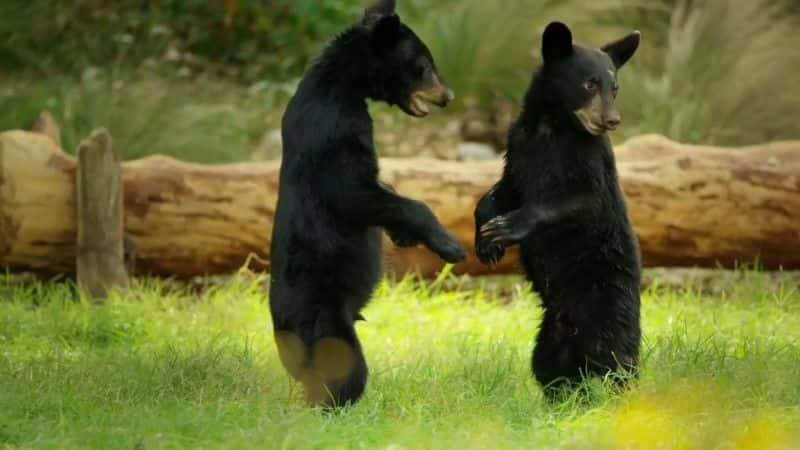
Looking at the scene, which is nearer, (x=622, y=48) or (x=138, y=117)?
(x=622, y=48)

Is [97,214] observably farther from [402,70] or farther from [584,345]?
[584,345]

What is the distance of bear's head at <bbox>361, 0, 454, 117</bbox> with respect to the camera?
219 inches

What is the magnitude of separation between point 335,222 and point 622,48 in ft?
4.43

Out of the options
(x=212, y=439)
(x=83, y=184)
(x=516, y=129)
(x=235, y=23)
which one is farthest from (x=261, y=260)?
(x=235, y=23)

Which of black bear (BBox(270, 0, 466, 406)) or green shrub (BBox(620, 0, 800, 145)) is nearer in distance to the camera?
black bear (BBox(270, 0, 466, 406))

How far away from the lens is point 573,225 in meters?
5.59

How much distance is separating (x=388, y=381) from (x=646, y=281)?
3662 millimetres

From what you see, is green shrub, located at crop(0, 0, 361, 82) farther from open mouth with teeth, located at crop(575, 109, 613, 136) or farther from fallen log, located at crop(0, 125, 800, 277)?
open mouth with teeth, located at crop(575, 109, 613, 136)

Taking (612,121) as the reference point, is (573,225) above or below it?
below

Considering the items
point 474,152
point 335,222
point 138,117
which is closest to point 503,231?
point 335,222

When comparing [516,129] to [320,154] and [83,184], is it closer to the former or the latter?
[320,154]

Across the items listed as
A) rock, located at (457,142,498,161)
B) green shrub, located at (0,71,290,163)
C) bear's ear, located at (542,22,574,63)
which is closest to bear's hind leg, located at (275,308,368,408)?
bear's ear, located at (542,22,574,63)

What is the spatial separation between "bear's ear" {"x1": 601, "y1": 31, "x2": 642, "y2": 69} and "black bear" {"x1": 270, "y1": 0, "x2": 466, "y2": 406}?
0.82 meters

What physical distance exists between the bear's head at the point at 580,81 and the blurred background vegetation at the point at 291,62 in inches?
173
